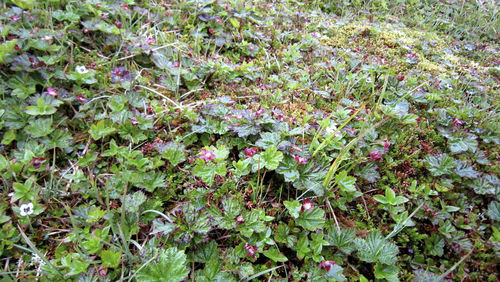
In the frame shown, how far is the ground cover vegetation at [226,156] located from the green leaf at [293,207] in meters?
0.04

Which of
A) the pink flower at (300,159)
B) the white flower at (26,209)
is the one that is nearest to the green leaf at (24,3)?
the white flower at (26,209)

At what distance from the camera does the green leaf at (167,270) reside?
154 cm

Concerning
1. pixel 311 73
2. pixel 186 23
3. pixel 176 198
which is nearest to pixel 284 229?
pixel 176 198

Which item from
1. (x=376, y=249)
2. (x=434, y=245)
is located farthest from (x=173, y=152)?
(x=434, y=245)

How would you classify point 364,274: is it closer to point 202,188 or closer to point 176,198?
point 202,188

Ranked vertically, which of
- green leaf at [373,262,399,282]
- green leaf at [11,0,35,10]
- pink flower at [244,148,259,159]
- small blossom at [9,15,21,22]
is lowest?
green leaf at [373,262,399,282]

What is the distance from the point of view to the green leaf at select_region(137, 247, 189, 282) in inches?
60.5

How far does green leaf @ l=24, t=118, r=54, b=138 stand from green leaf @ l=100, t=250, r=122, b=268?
49.4 inches

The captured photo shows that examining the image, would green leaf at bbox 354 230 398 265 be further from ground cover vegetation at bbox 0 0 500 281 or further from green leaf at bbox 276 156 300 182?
green leaf at bbox 276 156 300 182

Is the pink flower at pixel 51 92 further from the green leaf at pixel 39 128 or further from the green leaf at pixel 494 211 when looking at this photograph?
the green leaf at pixel 494 211

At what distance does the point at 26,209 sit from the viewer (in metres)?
1.90

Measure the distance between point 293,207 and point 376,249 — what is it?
1.84ft

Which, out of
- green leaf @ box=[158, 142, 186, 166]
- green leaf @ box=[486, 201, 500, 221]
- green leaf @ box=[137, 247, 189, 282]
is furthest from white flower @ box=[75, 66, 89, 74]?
green leaf @ box=[486, 201, 500, 221]

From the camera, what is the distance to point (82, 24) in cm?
311
